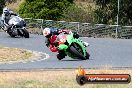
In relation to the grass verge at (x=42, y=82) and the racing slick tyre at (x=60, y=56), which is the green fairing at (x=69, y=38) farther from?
the grass verge at (x=42, y=82)

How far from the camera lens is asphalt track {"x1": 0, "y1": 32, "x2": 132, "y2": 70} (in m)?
18.5

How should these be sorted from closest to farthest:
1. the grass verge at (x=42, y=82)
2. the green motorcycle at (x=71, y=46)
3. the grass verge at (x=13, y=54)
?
1. the grass verge at (x=42, y=82)
2. the green motorcycle at (x=71, y=46)
3. the grass verge at (x=13, y=54)

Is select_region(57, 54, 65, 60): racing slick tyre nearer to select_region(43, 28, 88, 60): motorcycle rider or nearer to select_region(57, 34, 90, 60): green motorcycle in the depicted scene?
select_region(43, 28, 88, 60): motorcycle rider

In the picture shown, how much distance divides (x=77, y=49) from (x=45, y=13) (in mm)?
19806

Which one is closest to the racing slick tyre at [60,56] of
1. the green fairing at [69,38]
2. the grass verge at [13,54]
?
the green fairing at [69,38]

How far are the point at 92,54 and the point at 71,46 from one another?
10.4ft

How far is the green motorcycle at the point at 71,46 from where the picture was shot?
20297 millimetres

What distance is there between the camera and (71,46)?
2030 centimetres

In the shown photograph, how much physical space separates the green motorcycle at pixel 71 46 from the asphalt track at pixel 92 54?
30 centimetres

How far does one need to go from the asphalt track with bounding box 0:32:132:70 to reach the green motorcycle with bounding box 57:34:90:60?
30 centimetres

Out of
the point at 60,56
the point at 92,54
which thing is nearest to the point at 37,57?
the point at 60,56

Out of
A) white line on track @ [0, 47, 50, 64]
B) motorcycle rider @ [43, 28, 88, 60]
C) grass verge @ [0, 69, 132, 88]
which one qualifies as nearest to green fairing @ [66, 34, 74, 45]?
motorcycle rider @ [43, 28, 88, 60]

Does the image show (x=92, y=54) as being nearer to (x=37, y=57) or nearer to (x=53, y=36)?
(x=37, y=57)

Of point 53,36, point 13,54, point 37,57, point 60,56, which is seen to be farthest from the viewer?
point 13,54
